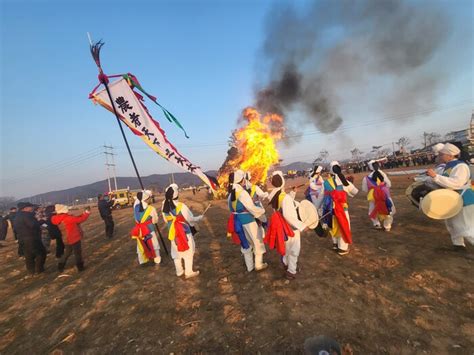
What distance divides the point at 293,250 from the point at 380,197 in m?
4.28

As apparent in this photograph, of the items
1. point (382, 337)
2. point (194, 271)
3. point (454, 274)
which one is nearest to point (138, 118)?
point (194, 271)

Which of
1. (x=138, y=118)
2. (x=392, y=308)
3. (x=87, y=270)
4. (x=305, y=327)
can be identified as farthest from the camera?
(x=87, y=270)

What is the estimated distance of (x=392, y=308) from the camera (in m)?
4.20

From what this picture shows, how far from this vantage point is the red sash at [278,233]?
18.1ft

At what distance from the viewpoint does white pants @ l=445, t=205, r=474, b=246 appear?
5.67m

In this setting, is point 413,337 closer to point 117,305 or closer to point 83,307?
point 117,305

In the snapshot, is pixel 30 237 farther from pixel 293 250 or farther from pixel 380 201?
pixel 380 201

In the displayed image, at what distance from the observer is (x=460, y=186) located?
568 centimetres

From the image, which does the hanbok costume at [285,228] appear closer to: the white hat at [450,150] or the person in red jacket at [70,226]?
the white hat at [450,150]

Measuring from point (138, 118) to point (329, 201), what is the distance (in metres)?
5.59

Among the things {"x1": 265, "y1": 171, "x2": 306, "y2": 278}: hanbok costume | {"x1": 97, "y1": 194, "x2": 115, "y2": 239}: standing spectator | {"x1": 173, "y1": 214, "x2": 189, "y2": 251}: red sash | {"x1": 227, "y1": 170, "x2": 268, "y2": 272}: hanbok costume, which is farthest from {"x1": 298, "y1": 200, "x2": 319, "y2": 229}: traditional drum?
{"x1": 97, "y1": 194, "x2": 115, "y2": 239}: standing spectator

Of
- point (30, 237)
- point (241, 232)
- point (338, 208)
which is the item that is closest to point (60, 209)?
point (30, 237)

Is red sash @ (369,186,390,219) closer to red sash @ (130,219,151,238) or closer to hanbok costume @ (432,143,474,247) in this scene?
hanbok costume @ (432,143,474,247)

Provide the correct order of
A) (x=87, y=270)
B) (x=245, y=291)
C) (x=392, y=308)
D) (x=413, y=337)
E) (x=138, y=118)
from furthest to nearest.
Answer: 1. (x=87, y=270)
2. (x=138, y=118)
3. (x=245, y=291)
4. (x=392, y=308)
5. (x=413, y=337)
